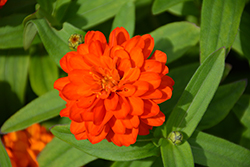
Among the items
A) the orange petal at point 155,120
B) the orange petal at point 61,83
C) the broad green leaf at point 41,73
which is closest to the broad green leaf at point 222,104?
the orange petal at point 155,120

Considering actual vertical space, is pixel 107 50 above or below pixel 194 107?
above

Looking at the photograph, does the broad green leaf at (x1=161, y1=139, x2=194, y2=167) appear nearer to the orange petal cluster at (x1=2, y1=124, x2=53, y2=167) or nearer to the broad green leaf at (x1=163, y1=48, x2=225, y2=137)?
the broad green leaf at (x1=163, y1=48, x2=225, y2=137)

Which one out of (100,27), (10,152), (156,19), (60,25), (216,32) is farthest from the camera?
(156,19)

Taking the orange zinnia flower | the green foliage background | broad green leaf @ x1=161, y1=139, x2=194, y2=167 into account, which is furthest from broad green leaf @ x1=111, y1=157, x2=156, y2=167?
the orange zinnia flower

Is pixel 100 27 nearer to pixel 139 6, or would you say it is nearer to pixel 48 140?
pixel 139 6

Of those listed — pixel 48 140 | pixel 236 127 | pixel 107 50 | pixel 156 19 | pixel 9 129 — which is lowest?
pixel 236 127

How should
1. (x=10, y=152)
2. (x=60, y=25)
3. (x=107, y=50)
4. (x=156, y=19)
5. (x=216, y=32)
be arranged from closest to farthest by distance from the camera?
(x=107, y=50), (x=216, y=32), (x=10, y=152), (x=60, y=25), (x=156, y=19)

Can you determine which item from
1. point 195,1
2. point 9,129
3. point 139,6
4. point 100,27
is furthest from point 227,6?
point 9,129
